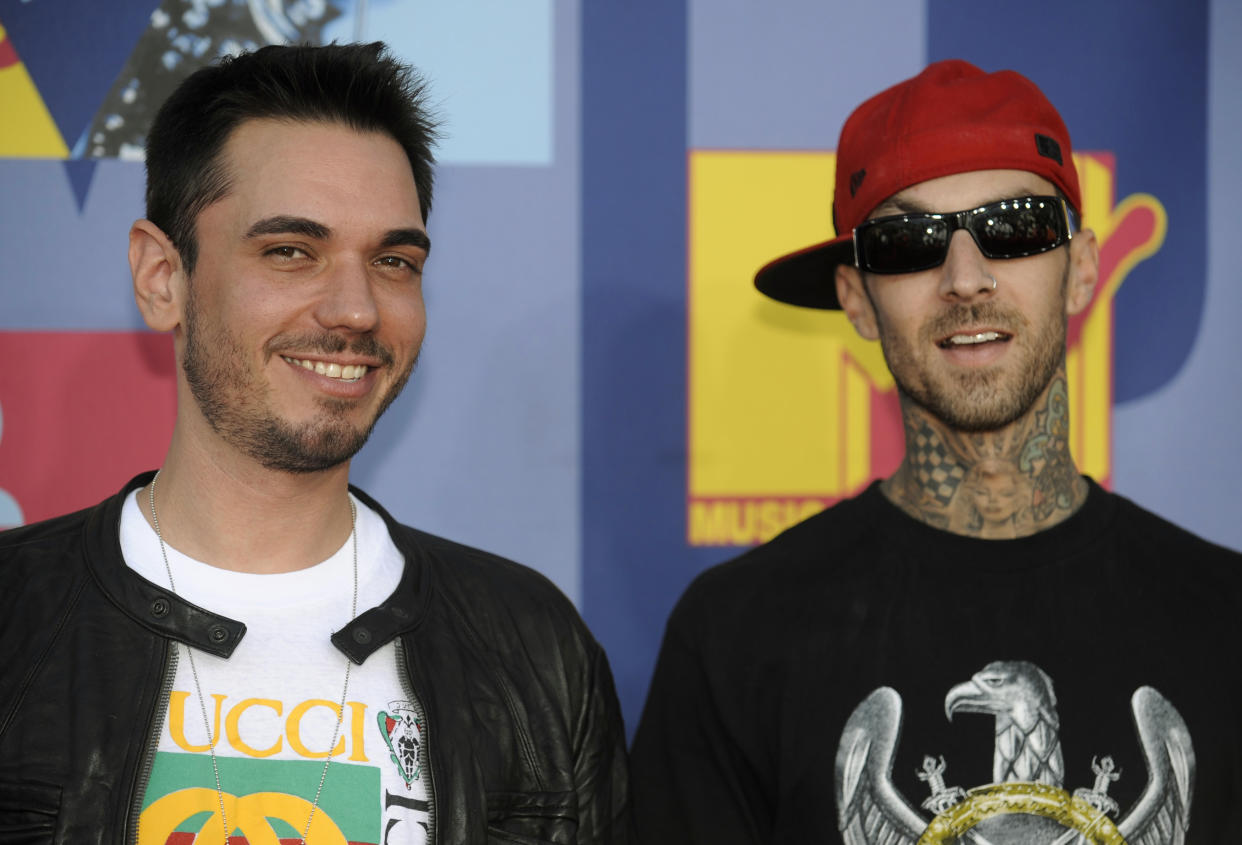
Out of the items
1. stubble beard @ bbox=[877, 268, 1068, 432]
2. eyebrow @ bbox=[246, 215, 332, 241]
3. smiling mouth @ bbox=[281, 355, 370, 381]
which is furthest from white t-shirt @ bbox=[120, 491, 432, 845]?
stubble beard @ bbox=[877, 268, 1068, 432]

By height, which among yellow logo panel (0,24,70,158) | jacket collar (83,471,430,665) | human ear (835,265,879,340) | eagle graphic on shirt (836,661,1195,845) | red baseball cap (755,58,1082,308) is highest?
yellow logo panel (0,24,70,158)

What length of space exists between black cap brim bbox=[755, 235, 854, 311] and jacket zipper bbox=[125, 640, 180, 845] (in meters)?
1.23

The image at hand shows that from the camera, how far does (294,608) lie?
174 centimetres

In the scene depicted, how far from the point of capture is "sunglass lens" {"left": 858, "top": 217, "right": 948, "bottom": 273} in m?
1.98

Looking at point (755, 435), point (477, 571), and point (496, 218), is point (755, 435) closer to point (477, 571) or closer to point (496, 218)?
point (496, 218)

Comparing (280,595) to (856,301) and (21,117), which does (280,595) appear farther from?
(21,117)

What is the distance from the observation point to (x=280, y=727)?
64.6 inches

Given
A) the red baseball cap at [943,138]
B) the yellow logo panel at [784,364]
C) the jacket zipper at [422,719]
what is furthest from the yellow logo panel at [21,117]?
the red baseball cap at [943,138]

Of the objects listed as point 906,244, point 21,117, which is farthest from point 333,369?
point 21,117

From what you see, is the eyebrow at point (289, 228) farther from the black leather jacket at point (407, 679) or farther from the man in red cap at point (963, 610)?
the man in red cap at point (963, 610)

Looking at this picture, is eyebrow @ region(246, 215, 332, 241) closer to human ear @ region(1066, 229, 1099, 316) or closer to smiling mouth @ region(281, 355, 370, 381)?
smiling mouth @ region(281, 355, 370, 381)

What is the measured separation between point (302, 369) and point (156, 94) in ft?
4.07

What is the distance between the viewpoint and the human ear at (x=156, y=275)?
5.90 feet

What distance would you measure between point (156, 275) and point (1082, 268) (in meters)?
1.52
